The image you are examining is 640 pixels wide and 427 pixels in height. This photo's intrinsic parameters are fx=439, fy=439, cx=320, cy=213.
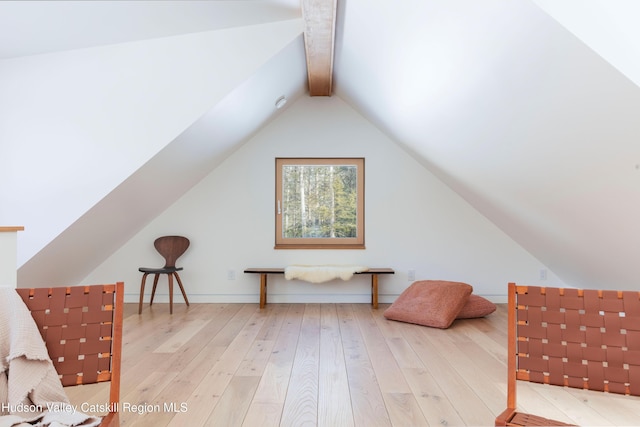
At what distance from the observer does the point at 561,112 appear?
209cm

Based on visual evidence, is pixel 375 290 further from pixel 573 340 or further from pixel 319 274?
pixel 573 340

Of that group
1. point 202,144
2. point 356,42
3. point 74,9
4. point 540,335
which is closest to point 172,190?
point 202,144

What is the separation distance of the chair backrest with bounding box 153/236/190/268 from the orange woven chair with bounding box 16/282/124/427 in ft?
12.5

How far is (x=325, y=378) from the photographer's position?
2.59 m

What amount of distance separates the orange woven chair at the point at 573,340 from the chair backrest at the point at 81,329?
109 centimetres

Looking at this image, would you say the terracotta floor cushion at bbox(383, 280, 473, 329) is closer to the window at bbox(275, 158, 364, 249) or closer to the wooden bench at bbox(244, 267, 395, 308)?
the wooden bench at bbox(244, 267, 395, 308)

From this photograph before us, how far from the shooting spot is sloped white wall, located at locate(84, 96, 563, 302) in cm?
508

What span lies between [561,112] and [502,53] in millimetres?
402

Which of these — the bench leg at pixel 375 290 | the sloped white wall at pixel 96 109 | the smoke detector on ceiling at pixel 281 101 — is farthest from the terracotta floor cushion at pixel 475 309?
the sloped white wall at pixel 96 109

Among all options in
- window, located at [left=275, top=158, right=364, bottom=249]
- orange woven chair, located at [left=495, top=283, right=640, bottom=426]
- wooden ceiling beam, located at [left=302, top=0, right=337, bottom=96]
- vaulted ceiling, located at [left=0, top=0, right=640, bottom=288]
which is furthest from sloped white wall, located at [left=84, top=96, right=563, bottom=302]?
orange woven chair, located at [left=495, top=283, right=640, bottom=426]

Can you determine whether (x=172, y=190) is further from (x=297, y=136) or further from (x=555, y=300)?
(x=555, y=300)

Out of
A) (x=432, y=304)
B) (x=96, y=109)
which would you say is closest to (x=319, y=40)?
(x=96, y=109)

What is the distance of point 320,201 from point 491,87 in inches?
124

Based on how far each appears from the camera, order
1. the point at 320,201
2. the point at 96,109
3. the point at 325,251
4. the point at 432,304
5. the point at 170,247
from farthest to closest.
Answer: the point at 320,201 → the point at 325,251 → the point at 170,247 → the point at 432,304 → the point at 96,109
